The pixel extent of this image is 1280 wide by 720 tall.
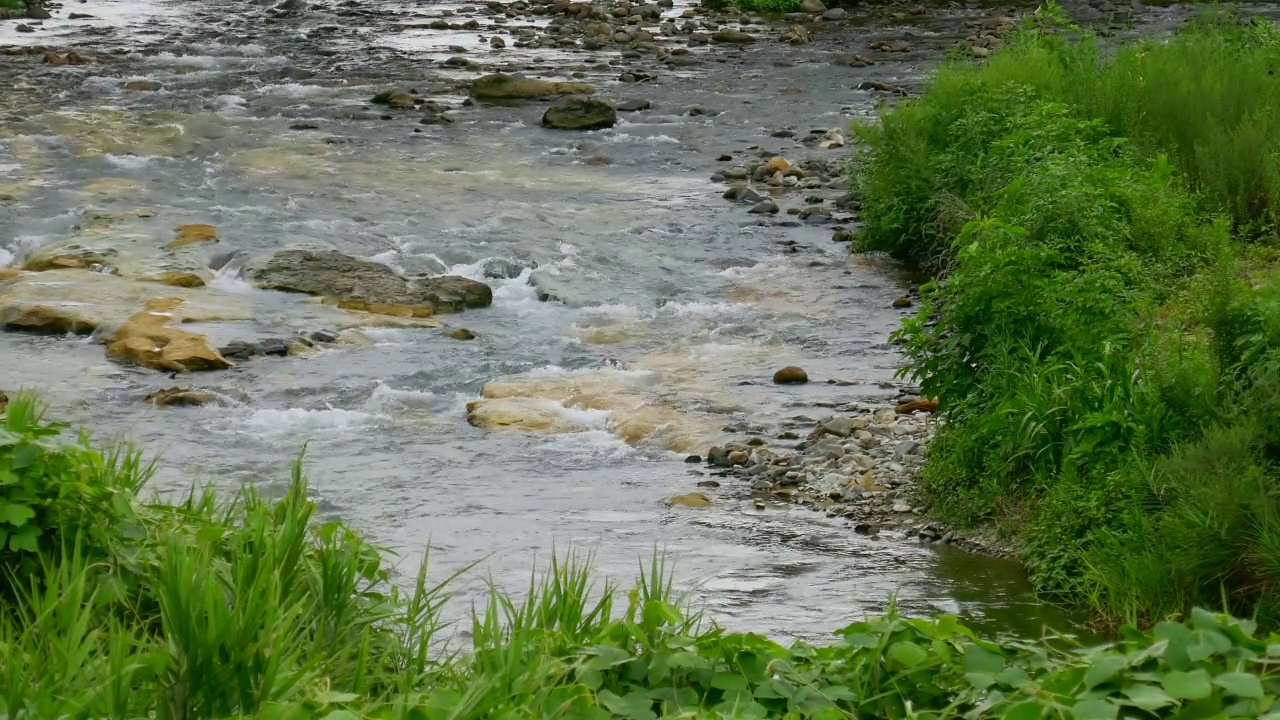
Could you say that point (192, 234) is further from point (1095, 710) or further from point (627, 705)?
point (1095, 710)

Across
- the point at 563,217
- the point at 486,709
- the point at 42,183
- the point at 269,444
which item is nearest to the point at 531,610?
the point at 486,709

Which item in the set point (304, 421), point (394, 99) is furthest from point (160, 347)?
point (394, 99)

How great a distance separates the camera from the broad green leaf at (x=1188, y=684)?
3310 millimetres

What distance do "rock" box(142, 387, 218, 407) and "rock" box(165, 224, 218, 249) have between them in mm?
3760

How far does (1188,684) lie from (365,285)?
30.9 feet

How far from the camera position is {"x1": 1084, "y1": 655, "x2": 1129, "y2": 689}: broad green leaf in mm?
3461

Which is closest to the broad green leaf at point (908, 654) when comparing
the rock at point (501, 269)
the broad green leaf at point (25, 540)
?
the broad green leaf at point (25, 540)

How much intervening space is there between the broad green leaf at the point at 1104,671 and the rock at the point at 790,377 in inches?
247

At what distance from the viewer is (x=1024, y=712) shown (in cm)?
337

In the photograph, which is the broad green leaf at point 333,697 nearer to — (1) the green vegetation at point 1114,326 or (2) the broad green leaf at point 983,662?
(2) the broad green leaf at point 983,662

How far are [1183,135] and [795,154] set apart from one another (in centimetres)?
594

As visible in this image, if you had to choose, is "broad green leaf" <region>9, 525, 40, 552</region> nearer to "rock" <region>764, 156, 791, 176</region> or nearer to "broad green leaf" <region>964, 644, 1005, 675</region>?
"broad green leaf" <region>964, 644, 1005, 675</region>

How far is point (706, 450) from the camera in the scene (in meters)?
8.57

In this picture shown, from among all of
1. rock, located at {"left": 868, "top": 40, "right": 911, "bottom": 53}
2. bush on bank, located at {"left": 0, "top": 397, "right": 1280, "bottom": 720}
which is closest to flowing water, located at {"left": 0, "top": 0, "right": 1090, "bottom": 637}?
rock, located at {"left": 868, "top": 40, "right": 911, "bottom": 53}
